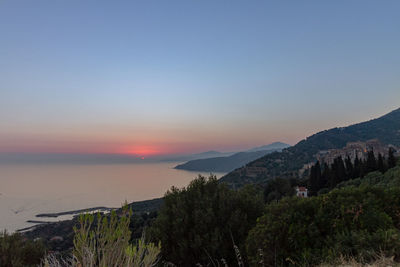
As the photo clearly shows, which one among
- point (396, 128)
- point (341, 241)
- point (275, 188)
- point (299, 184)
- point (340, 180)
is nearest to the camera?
point (341, 241)

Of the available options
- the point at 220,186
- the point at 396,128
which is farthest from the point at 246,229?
the point at 396,128

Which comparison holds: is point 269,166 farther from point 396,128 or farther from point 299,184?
point 396,128

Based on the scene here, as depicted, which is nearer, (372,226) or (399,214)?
(372,226)

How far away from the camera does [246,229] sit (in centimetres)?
952

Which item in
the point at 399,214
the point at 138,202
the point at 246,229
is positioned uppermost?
the point at 399,214

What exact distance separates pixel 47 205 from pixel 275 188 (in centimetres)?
4395

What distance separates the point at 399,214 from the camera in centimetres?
643

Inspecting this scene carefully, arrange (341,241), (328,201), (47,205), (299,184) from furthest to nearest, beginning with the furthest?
(47,205)
(299,184)
(328,201)
(341,241)

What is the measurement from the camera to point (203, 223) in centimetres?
934

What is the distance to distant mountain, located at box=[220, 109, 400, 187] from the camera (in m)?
68.2

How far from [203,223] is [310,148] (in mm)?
96123

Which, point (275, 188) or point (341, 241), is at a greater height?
point (341, 241)

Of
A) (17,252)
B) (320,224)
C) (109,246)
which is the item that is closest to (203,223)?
(320,224)

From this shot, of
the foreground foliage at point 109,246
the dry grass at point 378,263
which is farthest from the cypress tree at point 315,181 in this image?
the foreground foliage at point 109,246
